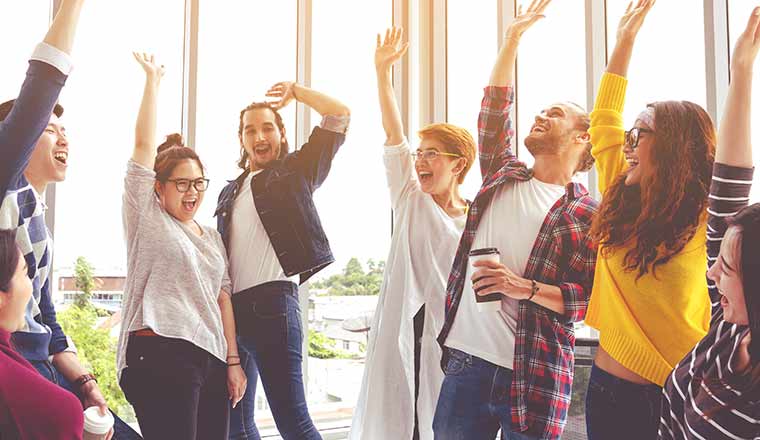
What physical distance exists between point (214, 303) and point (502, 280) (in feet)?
3.08

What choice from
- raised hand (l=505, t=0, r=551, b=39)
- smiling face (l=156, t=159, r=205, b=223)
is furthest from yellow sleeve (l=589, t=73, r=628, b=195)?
smiling face (l=156, t=159, r=205, b=223)

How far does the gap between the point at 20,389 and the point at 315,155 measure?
1.35 metres

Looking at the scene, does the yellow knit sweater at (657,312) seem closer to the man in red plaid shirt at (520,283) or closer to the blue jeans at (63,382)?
the man in red plaid shirt at (520,283)

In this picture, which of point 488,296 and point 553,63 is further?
point 553,63

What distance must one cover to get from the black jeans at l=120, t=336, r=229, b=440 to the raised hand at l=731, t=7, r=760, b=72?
158 centimetres

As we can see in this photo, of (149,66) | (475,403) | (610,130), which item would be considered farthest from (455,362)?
(149,66)

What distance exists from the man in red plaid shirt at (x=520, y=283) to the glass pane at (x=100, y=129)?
1697 millimetres

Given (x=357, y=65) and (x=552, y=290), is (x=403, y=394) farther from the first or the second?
(x=357, y=65)

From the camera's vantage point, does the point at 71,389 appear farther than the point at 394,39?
No

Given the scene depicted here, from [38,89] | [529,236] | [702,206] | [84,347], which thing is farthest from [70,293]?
[702,206]

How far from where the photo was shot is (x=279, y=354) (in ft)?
7.27

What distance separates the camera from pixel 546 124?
6.33ft

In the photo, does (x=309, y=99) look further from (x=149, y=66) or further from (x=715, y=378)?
(x=715, y=378)

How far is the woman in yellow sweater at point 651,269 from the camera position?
141cm
